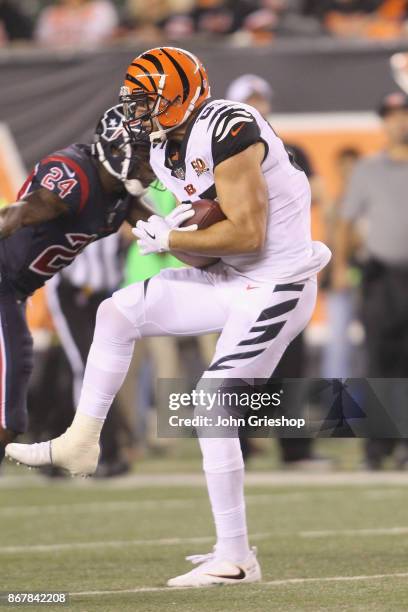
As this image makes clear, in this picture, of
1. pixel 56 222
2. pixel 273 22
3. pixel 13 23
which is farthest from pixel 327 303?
pixel 56 222

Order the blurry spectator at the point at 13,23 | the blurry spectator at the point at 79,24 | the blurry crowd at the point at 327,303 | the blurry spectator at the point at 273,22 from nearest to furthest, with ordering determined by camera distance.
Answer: the blurry crowd at the point at 327,303 → the blurry spectator at the point at 273,22 → the blurry spectator at the point at 79,24 → the blurry spectator at the point at 13,23

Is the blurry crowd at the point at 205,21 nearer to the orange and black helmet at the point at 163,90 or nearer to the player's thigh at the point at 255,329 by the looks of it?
the orange and black helmet at the point at 163,90

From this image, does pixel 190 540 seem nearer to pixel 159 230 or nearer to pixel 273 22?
pixel 159 230

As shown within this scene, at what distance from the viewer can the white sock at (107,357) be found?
5043 millimetres

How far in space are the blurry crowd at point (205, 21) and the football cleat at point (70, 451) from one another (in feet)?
20.8

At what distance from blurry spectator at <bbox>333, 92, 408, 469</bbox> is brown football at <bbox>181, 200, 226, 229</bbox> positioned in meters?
4.19

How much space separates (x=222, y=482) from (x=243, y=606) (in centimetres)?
63

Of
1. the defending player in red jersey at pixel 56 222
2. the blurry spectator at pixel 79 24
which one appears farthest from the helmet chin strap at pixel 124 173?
the blurry spectator at pixel 79 24

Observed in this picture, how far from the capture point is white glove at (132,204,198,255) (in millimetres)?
4973

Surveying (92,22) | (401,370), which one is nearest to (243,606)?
(401,370)

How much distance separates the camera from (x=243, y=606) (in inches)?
177

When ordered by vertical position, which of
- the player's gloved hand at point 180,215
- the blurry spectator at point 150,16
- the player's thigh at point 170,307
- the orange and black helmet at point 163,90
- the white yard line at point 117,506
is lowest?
the white yard line at point 117,506

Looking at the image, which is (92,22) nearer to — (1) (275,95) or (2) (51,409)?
(1) (275,95)

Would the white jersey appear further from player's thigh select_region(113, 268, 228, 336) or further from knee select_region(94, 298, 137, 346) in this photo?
knee select_region(94, 298, 137, 346)
